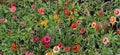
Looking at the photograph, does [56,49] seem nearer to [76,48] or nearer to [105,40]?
[76,48]

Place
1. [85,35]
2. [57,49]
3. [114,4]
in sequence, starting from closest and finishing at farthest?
[57,49]
[85,35]
[114,4]

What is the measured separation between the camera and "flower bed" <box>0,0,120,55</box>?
11.7 ft

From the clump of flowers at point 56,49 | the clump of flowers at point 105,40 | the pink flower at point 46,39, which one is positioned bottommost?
the clump of flowers at point 56,49

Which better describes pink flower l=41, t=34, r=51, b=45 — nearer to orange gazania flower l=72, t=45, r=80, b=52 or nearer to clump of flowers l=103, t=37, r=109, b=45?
orange gazania flower l=72, t=45, r=80, b=52

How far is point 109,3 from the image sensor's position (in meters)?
4.11

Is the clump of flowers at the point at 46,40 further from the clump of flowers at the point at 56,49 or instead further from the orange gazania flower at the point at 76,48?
the orange gazania flower at the point at 76,48

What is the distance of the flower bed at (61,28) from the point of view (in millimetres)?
3561

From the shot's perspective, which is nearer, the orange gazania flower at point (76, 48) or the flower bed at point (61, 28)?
the orange gazania flower at point (76, 48)

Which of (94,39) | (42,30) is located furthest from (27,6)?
(94,39)

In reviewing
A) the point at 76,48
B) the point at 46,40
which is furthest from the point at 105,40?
the point at 46,40

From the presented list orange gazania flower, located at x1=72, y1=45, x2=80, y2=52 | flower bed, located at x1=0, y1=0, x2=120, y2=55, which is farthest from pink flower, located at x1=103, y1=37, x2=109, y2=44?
orange gazania flower, located at x1=72, y1=45, x2=80, y2=52

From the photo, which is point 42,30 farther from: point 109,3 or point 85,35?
point 109,3

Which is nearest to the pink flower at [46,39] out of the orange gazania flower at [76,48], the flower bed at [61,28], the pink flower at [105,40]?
the flower bed at [61,28]

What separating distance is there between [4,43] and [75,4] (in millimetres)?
1127
